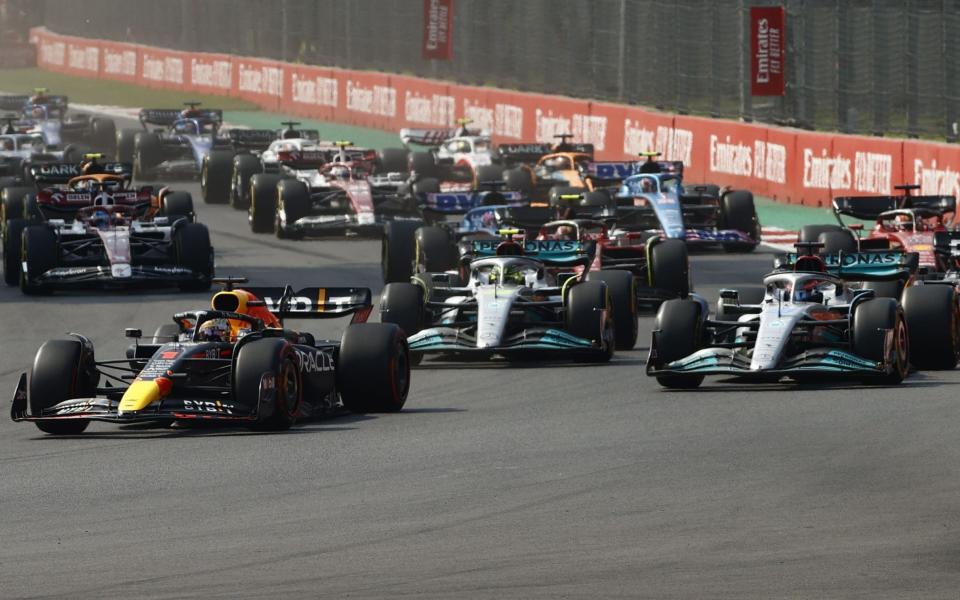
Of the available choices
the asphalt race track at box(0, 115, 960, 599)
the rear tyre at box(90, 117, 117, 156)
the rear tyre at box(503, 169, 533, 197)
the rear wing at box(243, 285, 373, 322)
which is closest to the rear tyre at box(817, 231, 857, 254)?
the asphalt race track at box(0, 115, 960, 599)

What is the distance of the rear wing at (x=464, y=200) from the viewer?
2888cm

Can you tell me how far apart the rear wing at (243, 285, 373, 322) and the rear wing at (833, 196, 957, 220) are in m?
7.48

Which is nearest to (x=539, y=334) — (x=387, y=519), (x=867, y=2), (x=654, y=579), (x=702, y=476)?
(x=702, y=476)

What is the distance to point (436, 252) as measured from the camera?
2570 centimetres

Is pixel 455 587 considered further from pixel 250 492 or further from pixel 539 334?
pixel 539 334

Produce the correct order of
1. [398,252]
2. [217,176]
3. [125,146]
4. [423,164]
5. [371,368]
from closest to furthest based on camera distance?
[371,368] < [398,252] < [423,164] < [217,176] < [125,146]

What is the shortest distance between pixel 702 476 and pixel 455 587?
11.8 ft

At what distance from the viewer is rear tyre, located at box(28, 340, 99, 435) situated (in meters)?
15.4

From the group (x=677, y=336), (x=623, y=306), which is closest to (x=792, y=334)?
(x=677, y=336)

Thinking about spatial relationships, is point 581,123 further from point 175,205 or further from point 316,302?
point 316,302

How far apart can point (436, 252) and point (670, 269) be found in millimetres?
3462

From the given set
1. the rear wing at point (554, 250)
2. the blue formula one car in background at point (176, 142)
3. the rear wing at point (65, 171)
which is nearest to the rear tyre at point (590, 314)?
the rear wing at point (554, 250)

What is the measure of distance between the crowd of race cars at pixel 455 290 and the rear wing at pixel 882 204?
0.03m

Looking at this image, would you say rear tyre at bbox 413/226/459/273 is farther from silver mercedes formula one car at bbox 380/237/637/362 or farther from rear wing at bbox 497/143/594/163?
rear wing at bbox 497/143/594/163
